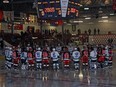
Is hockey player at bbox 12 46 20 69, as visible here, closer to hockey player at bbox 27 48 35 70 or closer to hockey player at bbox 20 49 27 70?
hockey player at bbox 20 49 27 70

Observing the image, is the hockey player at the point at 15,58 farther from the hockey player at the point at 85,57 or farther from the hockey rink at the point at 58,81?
the hockey player at the point at 85,57

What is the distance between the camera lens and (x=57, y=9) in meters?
22.1

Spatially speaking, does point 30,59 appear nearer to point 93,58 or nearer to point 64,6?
point 93,58

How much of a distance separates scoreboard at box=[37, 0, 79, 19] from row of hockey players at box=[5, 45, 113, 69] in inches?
95.9

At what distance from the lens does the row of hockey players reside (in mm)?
20672

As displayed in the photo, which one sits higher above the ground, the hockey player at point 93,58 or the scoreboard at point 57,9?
the scoreboard at point 57,9

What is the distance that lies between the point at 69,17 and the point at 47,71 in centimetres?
428

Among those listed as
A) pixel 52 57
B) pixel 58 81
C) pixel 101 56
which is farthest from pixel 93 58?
pixel 58 81

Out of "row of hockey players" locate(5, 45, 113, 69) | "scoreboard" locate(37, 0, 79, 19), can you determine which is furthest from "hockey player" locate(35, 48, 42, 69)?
"scoreboard" locate(37, 0, 79, 19)

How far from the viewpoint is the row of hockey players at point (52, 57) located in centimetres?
2067

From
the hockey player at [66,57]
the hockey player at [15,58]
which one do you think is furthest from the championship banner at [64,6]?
the hockey player at [15,58]

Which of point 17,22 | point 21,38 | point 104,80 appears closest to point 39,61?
point 104,80

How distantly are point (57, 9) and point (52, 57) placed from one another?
10.7 ft

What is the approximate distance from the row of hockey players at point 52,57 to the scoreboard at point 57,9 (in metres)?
2.44
